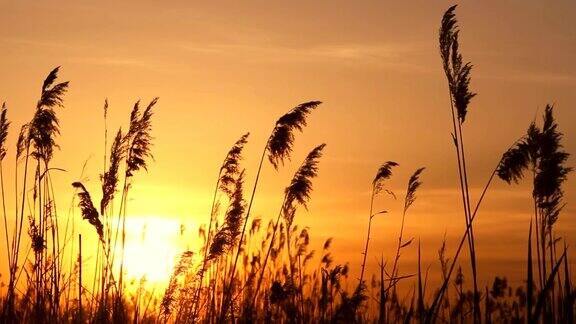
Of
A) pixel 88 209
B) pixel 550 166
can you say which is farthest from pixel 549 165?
pixel 88 209

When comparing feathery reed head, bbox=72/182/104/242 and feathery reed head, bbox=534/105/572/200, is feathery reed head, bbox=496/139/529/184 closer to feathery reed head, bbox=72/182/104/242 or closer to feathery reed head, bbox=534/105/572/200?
feathery reed head, bbox=534/105/572/200

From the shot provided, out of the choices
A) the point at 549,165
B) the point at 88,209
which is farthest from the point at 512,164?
the point at 88,209

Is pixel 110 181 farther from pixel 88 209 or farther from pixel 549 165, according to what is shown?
pixel 549 165

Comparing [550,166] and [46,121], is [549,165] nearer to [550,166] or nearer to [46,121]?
[550,166]

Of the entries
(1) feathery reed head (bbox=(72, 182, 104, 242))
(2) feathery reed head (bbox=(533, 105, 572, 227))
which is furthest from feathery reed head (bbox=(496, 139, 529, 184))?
(1) feathery reed head (bbox=(72, 182, 104, 242))

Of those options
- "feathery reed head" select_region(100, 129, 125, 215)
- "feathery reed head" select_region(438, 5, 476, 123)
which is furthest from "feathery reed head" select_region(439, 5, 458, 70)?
"feathery reed head" select_region(100, 129, 125, 215)

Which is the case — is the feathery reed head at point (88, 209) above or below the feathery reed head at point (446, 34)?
below

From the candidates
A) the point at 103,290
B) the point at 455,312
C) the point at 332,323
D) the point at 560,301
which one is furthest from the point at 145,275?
the point at 560,301

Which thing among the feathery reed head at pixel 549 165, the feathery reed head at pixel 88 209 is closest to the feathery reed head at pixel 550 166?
the feathery reed head at pixel 549 165

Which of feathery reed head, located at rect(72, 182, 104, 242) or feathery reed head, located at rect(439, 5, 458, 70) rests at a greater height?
feathery reed head, located at rect(439, 5, 458, 70)

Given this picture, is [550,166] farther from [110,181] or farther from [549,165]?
[110,181]

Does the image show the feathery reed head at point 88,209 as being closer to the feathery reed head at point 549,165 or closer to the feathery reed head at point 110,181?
the feathery reed head at point 110,181

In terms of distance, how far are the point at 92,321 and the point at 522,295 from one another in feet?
18.7

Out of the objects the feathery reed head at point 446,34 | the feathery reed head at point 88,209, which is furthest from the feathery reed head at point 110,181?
the feathery reed head at point 446,34
